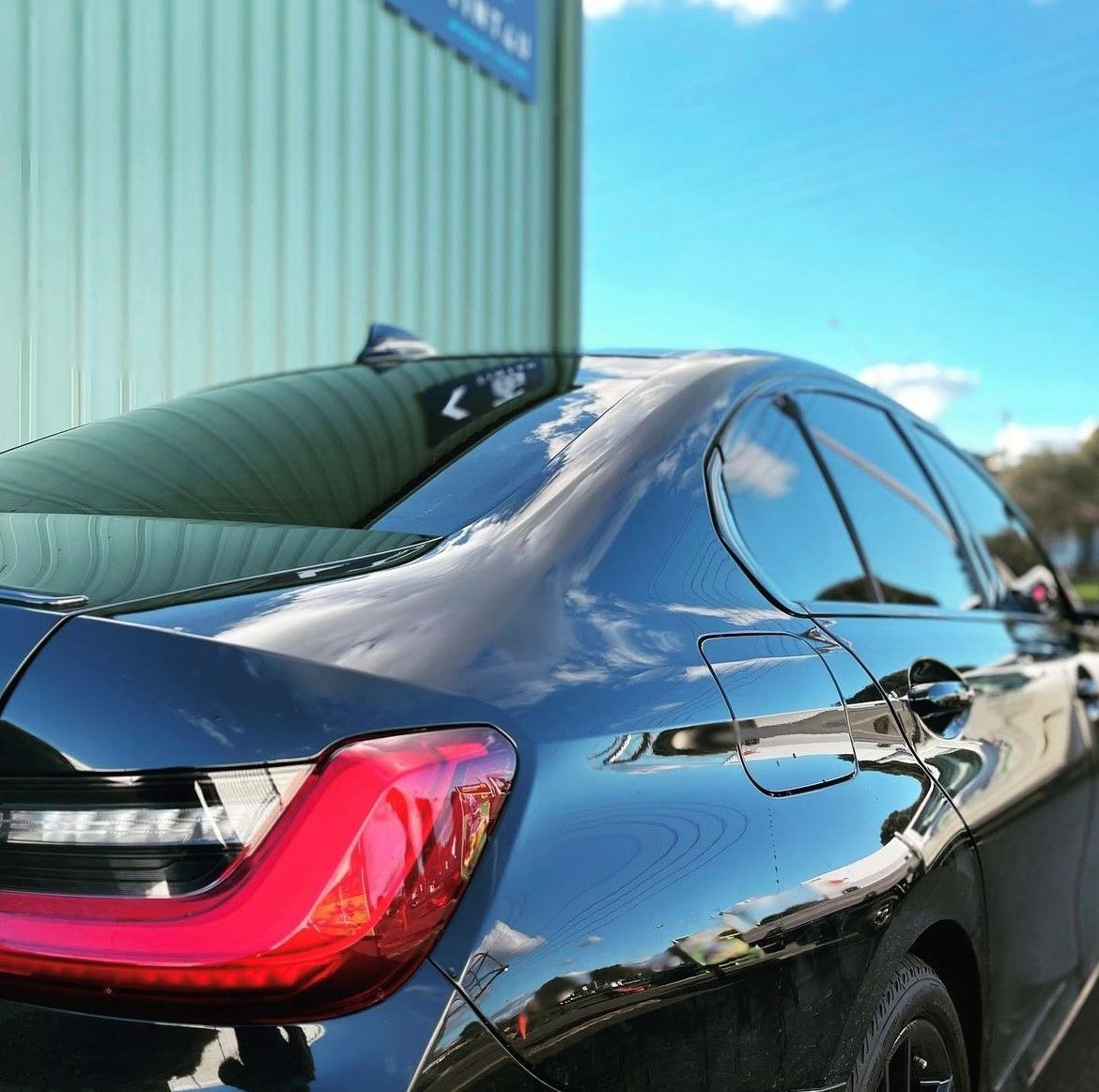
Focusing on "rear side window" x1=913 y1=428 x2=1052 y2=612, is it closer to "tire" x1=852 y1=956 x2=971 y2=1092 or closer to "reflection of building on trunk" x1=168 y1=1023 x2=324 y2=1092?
"tire" x1=852 y1=956 x2=971 y2=1092

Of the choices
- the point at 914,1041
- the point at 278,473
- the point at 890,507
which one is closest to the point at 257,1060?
the point at 278,473

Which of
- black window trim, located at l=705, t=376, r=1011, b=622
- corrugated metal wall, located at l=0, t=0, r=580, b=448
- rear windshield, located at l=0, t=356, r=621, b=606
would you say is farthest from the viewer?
corrugated metal wall, located at l=0, t=0, r=580, b=448

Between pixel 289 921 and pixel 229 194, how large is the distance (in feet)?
13.4

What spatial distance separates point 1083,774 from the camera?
8.69 ft

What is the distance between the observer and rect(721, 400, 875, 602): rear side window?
1778 millimetres

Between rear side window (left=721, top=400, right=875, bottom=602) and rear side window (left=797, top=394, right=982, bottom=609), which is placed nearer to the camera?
rear side window (left=721, top=400, right=875, bottom=602)

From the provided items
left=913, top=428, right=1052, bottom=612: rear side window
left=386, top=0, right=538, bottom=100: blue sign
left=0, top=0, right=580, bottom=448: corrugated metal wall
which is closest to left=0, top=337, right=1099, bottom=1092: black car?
left=913, top=428, right=1052, bottom=612: rear side window

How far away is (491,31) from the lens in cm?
601

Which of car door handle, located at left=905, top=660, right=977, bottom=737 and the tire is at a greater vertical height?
car door handle, located at left=905, top=660, right=977, bottom=737

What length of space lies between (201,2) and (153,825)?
4192mm

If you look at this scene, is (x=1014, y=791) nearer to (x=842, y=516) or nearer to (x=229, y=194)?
(x=842, y=516)

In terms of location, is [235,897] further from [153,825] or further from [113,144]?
[113,144]

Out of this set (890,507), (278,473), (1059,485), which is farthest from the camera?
(1059,485)

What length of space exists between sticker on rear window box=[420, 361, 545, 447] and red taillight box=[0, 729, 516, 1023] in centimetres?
79
